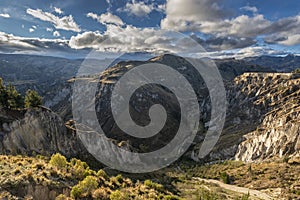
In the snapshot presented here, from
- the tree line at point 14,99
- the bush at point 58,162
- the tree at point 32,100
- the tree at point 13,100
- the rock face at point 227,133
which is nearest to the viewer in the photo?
the bush at point 58,162

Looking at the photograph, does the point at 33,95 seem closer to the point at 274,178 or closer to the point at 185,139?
the point at 274,178

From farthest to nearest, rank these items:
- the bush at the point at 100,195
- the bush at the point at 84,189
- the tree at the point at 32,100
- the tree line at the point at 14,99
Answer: the tree at the point at 32,100
the tree line at the point at 14,99
the bush at the point at 100,195
the bush at the point at 84,189

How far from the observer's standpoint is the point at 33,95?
65438 mm

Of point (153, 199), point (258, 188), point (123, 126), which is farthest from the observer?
point (123, 126)

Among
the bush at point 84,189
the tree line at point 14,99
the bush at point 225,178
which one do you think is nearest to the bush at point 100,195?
the bush at point 84,189

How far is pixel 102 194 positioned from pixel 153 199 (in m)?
5.59

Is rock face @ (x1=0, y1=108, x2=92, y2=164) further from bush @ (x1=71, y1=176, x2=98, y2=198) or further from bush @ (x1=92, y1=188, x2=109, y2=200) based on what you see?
bush @ (x1=92, y1=188, x2=109, y2=200)

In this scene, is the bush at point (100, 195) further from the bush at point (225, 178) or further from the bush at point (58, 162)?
the bush at point (225, 178)

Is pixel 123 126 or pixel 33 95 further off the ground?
pixel 33 95

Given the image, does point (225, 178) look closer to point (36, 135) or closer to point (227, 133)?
point (36, 135)

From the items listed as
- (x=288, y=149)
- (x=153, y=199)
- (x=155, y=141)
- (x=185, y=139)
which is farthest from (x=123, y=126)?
(x=153, y=199)

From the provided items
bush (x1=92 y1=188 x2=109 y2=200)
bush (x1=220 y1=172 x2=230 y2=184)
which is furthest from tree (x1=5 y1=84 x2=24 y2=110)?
bush (x1=220 y1=172 x2=230 y2=184)

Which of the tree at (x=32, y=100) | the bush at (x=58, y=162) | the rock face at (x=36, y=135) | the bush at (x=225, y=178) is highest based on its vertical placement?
the tree at (x=32, y=100)

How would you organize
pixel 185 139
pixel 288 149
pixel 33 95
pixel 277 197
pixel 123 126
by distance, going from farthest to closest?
pixel 123 126 → pixel 185 139 → pixel 288 149 → pixel 33 95 → pixel 277 197
